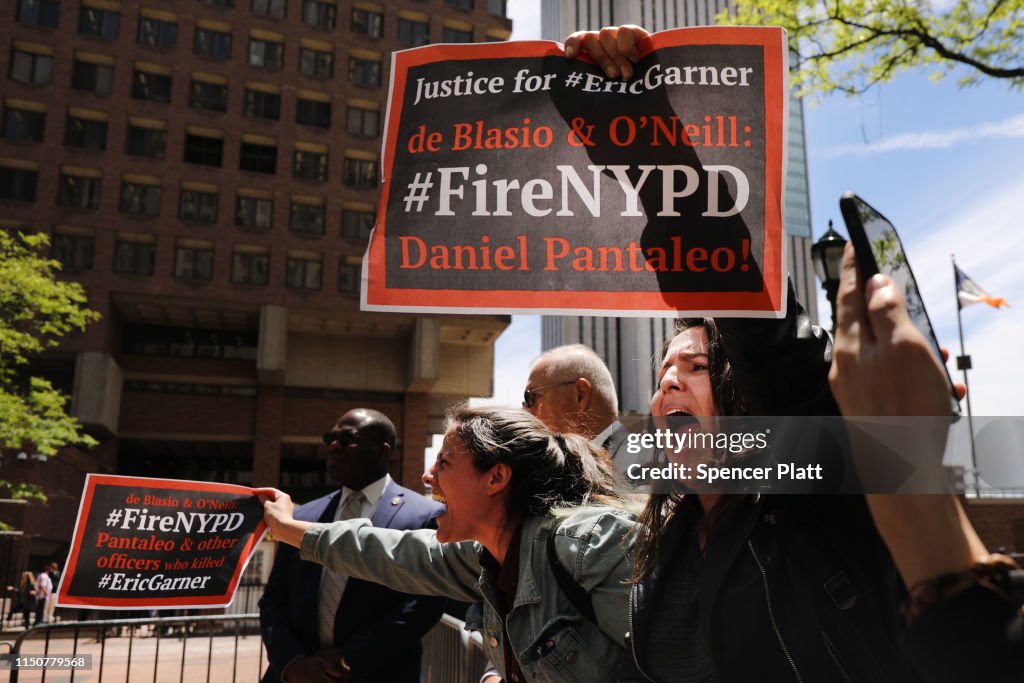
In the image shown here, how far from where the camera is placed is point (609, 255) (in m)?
1.73

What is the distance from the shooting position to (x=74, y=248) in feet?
103

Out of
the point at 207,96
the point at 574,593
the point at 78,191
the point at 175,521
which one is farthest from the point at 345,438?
the point at 207,96

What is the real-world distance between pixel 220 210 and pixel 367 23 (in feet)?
37.4

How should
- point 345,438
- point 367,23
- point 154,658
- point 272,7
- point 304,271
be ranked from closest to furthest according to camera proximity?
1. point 345,438
2. point 154,658
3. point 304,271
4. point 272,7
5. point 367,23

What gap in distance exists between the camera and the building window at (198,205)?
1292 inches

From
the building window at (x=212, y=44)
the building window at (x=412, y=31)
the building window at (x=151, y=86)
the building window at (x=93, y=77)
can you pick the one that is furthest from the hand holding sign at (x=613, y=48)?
the building window at (x=412, y=31)

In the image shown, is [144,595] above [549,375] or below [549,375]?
below

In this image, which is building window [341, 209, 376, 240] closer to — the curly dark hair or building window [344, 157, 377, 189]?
building window [344, 157, 377, 189]

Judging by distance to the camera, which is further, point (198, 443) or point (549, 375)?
point (198, 443)

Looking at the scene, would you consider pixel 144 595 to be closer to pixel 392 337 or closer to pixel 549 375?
pixel 549 375

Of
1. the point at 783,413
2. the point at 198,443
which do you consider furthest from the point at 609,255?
the point at 198,443

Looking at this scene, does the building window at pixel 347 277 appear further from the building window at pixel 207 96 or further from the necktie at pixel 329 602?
the necktie at pixel 329 602

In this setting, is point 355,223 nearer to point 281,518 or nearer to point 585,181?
point 281,518

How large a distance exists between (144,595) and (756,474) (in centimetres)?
309
